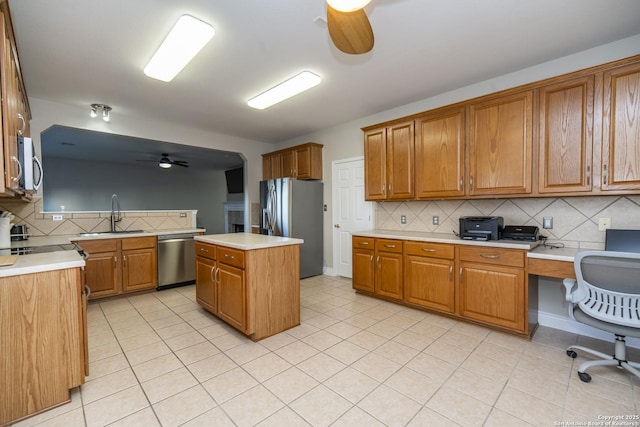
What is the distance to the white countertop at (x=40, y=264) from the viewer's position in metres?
1.55

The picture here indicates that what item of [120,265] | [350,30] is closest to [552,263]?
[350,30]

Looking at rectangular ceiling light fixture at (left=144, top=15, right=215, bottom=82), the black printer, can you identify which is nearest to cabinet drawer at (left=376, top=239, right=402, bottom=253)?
the black printer

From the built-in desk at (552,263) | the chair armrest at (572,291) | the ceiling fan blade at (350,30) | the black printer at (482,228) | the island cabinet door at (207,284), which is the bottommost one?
the island cabinet door at (207,284)

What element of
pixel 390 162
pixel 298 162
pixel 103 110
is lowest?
pixel 390 162

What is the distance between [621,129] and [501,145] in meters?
0.80

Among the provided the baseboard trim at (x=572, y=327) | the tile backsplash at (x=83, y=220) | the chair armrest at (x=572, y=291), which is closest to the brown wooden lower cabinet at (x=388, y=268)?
the baseboard trim at (x=572, y=327)

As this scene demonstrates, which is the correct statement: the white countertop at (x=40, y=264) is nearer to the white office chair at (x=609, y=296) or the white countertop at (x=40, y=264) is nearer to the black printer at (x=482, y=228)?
the black printer at (x=482, y=228)

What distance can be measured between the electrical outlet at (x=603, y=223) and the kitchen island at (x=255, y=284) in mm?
2722

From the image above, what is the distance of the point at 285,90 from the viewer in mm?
3174

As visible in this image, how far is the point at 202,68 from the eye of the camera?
2699 mm

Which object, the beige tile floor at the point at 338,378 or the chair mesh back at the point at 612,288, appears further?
the chair mesh back at the point at 612,288

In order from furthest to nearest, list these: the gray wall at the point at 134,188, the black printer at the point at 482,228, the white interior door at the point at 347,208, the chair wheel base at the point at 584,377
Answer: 1. the gray wall at the point at 134,188
2. the white interior door at the point at 347,208
3. the black printer at the point at 482,228
4. the chair wheel base at the point at 584,377

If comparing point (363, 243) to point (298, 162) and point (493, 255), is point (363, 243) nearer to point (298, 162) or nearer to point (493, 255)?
point (493, 255)

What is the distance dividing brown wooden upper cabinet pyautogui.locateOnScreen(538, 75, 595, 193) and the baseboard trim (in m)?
1.26
